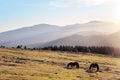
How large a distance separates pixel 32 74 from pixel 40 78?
3872 mm

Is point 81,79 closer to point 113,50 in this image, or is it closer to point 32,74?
point 32,74

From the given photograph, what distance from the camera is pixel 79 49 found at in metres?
140

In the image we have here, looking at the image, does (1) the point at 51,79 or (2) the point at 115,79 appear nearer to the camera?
(1) the point at 51,79

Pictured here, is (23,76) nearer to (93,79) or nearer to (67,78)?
(67,78)

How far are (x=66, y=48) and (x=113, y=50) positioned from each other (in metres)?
31.2

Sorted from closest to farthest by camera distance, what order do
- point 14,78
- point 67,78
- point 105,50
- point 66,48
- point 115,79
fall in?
point 14,78, point 67,78, point 115,79, point 66,48, point 105,50

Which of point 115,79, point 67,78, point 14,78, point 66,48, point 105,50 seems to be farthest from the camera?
point 105,50

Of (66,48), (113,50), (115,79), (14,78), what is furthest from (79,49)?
(14,78)

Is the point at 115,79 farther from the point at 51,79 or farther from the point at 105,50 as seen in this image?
the point at 105,50

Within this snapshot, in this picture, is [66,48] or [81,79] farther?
[66,48]

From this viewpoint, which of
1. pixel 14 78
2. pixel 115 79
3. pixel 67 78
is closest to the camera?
pixel 14 78

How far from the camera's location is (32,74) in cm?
5028

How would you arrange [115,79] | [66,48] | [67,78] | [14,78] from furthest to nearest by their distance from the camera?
[66,48], [115,79], [67,78], [14,78]

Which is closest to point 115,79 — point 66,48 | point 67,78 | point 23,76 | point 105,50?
point 67,78
